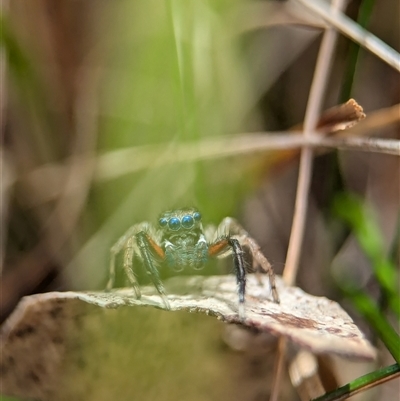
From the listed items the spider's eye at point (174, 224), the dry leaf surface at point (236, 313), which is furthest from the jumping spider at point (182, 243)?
the dry leaf surface at point (236, 313)

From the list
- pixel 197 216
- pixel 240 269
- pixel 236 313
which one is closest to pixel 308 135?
pixel 197 216

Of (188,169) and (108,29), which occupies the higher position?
(108,29)

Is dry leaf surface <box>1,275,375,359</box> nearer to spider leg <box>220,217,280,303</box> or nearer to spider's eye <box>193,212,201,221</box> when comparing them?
spider leg <box>220,217,280,303</box>

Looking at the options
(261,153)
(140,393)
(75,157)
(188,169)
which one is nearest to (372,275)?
(261,153)

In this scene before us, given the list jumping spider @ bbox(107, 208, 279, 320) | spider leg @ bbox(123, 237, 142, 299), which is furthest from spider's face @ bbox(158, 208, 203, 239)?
spider leg @ bbox(123, 237, 142, 299)

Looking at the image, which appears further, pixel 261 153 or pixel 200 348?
pixel 261 153

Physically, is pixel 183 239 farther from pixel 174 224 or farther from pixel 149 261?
pixel 149 261

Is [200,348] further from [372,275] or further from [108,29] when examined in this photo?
[108,29]

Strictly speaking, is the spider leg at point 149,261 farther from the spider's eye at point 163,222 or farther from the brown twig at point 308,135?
the brown twig at point 308,135
